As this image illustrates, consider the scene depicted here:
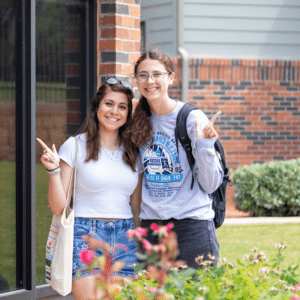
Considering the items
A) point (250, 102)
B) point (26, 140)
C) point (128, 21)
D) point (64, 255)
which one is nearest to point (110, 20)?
point (128, 21)

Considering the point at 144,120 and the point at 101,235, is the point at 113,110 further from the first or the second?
the point at 101,235

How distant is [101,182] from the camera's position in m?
2.99

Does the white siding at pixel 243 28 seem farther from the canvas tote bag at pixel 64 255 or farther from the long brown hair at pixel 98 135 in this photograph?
the canvas tote bag at pixel 64 255

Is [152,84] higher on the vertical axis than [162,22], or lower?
lower

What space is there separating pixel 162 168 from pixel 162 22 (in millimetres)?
7467

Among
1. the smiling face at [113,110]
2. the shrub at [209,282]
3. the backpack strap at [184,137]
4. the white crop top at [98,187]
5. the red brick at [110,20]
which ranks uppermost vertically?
the red brick at [110,20]

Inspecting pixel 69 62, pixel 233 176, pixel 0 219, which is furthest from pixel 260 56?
pixel 0 219

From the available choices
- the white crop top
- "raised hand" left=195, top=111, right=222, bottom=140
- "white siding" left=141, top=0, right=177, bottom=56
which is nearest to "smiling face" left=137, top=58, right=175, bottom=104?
"raised hand" left=195, top=111, right=222, bottom=140

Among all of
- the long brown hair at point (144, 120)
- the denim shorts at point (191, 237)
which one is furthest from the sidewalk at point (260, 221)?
the long brown hair at point (144, 120)

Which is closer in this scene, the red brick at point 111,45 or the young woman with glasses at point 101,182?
the young woman with glasses at point 101,182

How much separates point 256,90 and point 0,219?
703 centimetres

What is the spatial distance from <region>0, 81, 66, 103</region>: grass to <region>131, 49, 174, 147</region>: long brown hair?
1.14m

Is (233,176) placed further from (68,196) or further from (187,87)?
(68,196)

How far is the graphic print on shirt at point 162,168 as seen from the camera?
301cm
